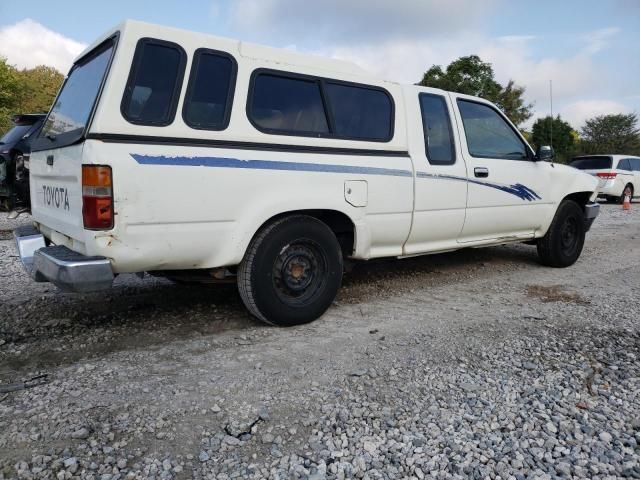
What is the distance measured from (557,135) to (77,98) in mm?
39559

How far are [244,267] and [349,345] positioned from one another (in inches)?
36.2

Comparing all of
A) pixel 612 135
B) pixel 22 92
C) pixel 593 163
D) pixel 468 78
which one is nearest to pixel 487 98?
pixel 468 78

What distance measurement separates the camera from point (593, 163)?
54.2 ft

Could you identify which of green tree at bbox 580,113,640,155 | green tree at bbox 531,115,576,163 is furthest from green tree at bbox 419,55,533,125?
green tree at bbox 580,113,640,155

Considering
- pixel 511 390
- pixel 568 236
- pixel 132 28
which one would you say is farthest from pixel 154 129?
pixel 568 236

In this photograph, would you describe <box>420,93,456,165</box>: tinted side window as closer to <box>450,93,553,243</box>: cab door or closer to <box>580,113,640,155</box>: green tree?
<box>450,93,553,243</box>: cab door

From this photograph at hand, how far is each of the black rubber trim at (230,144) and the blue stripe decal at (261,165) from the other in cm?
9

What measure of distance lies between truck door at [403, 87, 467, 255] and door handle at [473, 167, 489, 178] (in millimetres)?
185

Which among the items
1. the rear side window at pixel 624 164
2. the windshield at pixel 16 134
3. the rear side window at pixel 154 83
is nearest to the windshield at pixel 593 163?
the rear side window at pixel 624 164

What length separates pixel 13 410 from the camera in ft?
8.35

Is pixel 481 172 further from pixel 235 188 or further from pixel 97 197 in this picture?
pixel 97 197

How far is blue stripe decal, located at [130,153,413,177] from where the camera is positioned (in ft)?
9.98

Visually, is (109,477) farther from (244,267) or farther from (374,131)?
(374,131)

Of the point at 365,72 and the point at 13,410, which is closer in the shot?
the point at 13,410
